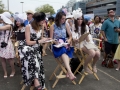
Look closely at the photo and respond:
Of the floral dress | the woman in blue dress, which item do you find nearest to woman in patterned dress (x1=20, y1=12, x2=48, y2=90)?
the woman in blue dress

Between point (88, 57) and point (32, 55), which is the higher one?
point (32, 55)

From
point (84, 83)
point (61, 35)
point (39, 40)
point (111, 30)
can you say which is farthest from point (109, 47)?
point (39, 40)

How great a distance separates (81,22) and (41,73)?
1637mm

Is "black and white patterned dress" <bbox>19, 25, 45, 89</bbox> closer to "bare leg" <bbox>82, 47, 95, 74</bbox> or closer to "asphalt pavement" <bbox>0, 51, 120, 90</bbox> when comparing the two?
"asphalt pavement" <bbox>0, 51, 120, 90</bbox>

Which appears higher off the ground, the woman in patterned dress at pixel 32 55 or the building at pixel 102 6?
the building at pixel 102 6

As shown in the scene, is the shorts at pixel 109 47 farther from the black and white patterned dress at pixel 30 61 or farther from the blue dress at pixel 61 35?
the black and white patterned dress at pixel 30 61

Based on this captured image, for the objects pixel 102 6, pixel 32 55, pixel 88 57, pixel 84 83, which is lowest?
pixel 84 83

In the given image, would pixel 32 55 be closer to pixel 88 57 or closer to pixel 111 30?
pixel 88 57

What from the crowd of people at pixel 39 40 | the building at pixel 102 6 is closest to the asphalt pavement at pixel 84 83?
the crowd of people at pixel 39 40

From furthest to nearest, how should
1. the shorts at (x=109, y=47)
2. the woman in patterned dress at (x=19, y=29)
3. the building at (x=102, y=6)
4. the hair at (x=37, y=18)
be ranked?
1. the building at (x=102, y=6)
2. the shorts at (x=109, y=47)
3. the woman in patterned dress at (x=19, y=29)
4. the hair at (x=37, y=18)

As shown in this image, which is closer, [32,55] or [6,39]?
[32,55]

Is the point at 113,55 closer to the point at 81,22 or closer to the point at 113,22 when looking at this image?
the point at 113,22

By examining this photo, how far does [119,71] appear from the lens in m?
4.98

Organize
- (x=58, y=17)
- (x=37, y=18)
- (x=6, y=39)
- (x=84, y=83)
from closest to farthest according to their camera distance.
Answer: (x=37, y=18) < (x=58, y=17) < (x=84, y=83) < (x=6, y=39)
